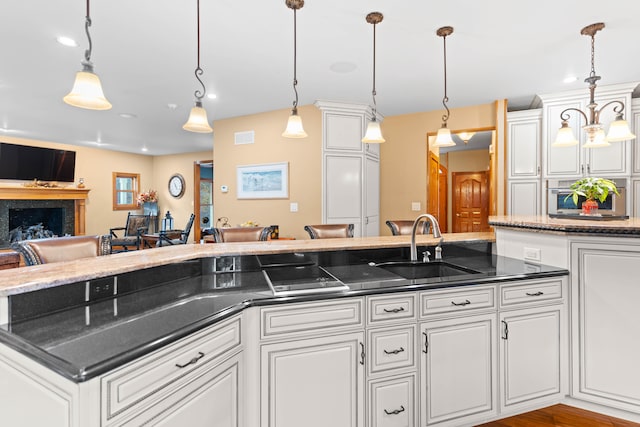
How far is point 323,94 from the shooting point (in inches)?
158

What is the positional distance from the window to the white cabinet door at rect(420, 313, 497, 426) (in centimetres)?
876

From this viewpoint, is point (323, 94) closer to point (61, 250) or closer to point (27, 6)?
point (27, 6)

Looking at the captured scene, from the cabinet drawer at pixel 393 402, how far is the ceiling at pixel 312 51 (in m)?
2.35

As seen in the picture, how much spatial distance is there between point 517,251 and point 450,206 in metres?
5.53

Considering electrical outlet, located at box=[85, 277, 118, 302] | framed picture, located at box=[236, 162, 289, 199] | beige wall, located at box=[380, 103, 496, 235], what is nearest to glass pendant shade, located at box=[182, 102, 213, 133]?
electrical outlet, located at box=[85, 277, 118, 302]

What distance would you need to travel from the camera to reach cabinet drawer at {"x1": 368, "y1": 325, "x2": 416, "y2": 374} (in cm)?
154

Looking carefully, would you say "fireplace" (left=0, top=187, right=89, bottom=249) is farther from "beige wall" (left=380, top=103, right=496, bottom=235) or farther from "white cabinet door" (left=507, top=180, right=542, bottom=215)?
"white cabinet door" (left=507, top=180, right=542, bottom=215)

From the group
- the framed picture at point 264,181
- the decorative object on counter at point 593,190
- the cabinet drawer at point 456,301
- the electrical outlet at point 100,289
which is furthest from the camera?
the framed picture at point 264,181

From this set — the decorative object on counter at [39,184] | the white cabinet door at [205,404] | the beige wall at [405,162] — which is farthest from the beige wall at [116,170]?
the white cabinet door at [205,404]

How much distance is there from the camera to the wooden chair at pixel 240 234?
2.55 metres

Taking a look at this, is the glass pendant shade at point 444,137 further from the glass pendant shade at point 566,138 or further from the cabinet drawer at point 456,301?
the cabinet drawer at point 456,301

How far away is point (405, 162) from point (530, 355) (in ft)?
11.2

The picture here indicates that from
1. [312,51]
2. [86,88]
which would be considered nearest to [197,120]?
[86,88]

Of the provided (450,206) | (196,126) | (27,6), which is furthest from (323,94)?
(450,206)
